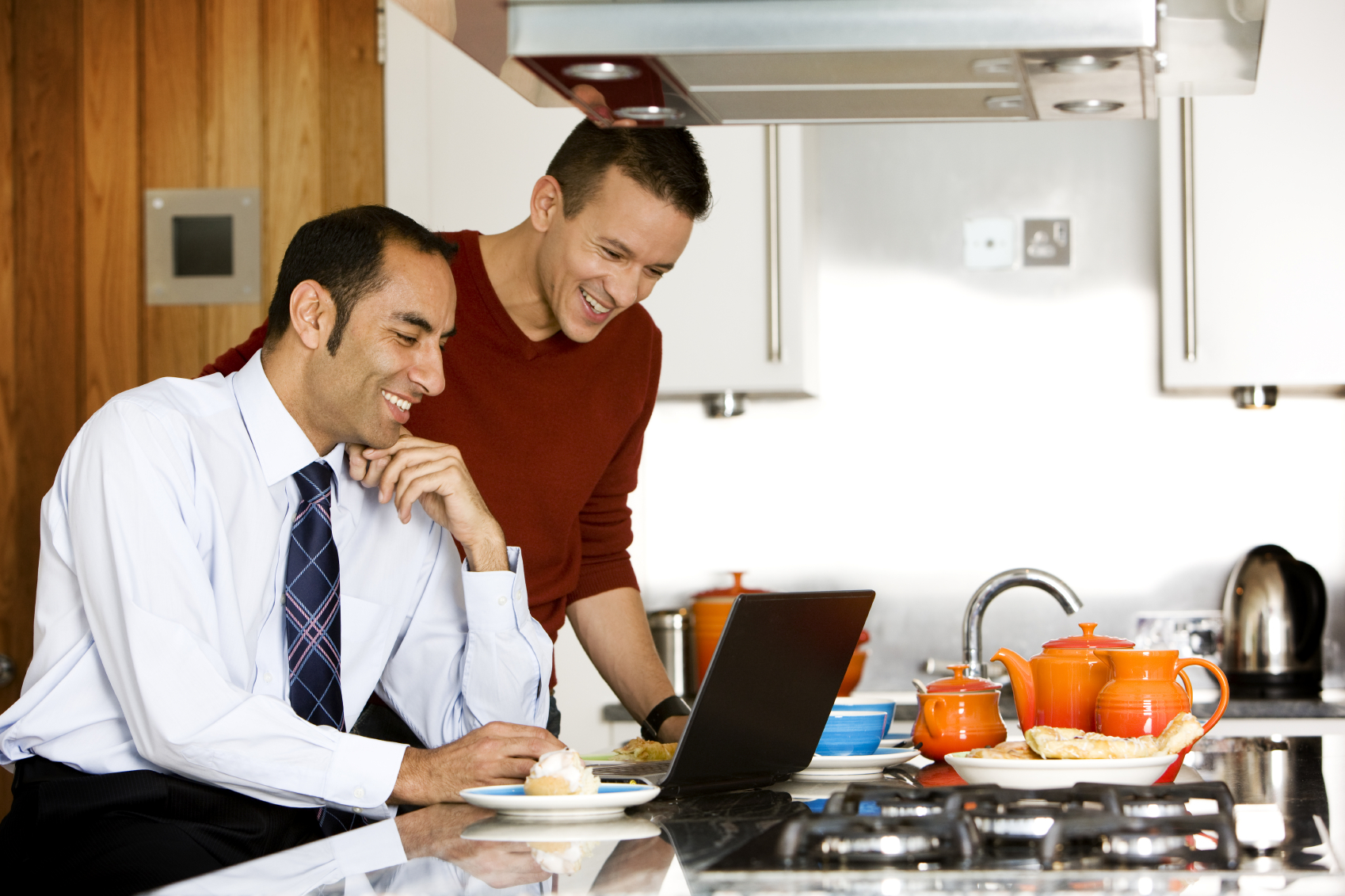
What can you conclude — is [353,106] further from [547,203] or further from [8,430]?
[547,203]

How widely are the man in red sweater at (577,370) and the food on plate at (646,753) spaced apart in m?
0.23

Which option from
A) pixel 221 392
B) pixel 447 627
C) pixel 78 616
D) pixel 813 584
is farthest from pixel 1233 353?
pixel 78 616

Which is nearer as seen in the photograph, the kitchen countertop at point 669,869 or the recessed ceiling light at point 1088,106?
the kitchen countertop at point 669,869

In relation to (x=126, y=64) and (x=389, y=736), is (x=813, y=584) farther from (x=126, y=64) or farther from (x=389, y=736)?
(x=126, y=64)

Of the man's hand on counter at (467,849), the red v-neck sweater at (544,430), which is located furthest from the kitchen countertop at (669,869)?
the red v-neck sweater at (544,430)

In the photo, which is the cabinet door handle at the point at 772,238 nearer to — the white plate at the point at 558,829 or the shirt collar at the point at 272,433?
the shirt collar at the point at 272,433

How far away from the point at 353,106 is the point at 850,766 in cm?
225

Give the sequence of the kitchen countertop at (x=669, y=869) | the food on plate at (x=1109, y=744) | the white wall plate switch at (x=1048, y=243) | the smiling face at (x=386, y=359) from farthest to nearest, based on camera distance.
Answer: the white wall plate switch at (x=1048, y=243) < the smiling face at (x=386, y=359) < the food on plate at (x=1109, y=744) < the kitchen countertop at (x=669, y=869)

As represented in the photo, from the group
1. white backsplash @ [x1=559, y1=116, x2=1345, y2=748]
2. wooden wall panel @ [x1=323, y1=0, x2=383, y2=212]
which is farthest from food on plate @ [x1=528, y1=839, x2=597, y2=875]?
wooden wall panel @ [x1=323, y1=0, x2=383, y2=212]

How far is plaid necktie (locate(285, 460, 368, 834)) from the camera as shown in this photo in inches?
61.9

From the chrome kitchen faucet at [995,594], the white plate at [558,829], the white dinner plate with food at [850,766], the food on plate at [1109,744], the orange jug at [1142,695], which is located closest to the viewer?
the white plate at [558,829]

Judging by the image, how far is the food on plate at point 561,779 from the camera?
3.99ft

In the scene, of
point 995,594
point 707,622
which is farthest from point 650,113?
point 707,622

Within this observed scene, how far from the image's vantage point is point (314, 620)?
159cm
